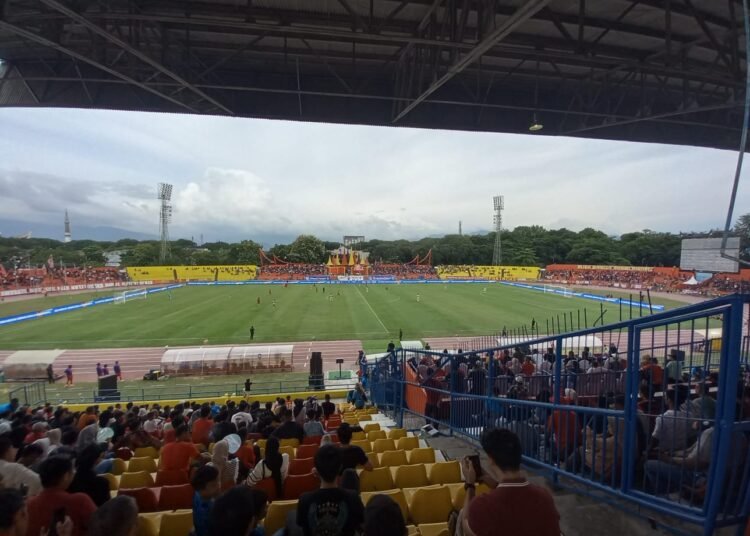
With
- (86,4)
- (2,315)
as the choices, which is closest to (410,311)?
(86,4)

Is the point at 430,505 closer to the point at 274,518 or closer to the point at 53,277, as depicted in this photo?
the point at 274,518

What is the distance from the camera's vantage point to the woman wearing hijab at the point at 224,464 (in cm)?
393

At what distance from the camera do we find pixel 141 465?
531 centimetres

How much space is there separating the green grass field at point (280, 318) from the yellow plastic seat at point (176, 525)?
21.0 m

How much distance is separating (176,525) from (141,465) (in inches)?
100

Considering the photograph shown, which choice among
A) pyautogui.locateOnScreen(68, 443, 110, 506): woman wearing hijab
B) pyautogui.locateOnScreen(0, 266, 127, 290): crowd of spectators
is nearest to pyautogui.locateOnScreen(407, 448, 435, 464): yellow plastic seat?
pyautogui.locateOnScreen(68, 443, 110, 506): woman wearing hijab

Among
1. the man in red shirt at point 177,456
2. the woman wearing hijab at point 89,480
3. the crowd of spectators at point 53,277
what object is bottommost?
the crowd of spectators at point 53,277

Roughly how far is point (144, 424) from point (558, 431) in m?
7.49

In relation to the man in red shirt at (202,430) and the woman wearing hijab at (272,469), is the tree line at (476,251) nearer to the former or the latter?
the man in red shirt at (202,430)

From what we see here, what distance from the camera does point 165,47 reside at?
27.6 feet

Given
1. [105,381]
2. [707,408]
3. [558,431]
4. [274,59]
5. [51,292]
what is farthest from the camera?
[51,292]

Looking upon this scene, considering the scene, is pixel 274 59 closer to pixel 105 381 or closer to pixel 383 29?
pixel 383 29

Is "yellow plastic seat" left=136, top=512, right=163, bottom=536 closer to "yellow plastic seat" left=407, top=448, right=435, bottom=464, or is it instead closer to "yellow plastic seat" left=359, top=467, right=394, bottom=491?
"yellow plastic seat" left=359, top=467, right=394, bottom=491

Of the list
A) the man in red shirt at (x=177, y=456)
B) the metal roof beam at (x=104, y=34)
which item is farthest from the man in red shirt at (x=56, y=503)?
the metal roof beam at (x=104, y=34)
